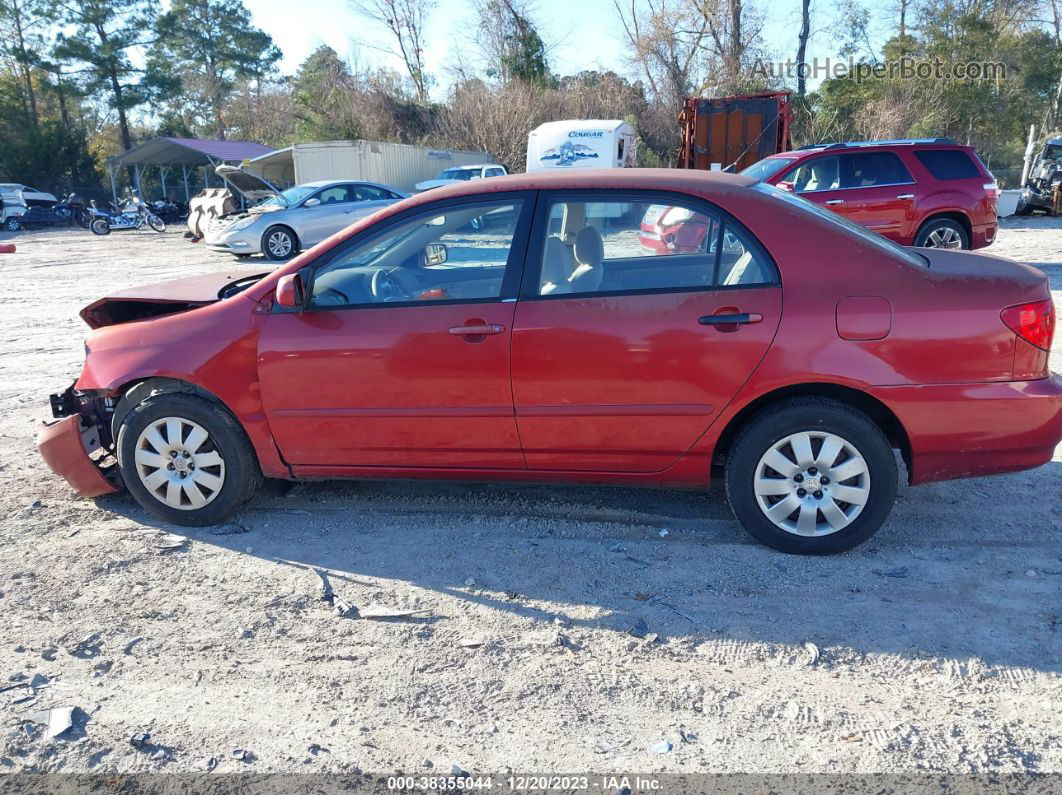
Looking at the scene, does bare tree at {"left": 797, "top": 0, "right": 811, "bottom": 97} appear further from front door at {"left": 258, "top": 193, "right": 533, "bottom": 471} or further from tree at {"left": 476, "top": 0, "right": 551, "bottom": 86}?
front door at {"left": 258, "top": 193, "right": 533, "bottom": 471}

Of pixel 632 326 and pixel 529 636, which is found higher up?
pixel 632 326

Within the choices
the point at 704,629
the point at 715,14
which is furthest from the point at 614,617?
the point at 715,14

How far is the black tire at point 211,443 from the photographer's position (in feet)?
13.5

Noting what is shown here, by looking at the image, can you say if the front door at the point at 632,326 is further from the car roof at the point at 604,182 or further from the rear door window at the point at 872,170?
the rear door window at the point at 872,170

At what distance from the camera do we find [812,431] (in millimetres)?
3619

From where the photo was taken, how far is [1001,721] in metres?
2.69

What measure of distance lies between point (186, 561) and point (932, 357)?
355 cm

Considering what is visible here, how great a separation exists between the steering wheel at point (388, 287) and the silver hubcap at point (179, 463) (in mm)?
1140

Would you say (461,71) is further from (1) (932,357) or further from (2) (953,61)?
(1) (932,357)

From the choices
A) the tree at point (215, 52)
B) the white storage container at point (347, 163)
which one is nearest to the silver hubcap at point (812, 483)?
the white storage container at point (347, 163)

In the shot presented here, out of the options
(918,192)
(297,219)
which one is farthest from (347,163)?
(918,192)

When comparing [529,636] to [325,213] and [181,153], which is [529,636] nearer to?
[325,213]

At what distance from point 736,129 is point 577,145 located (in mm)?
4221

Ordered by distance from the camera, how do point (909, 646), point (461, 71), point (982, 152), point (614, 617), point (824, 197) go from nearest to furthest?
point (909, 646) < point (614, 617) < point (824, 197) < point (982, 152) < point (461, 71)
